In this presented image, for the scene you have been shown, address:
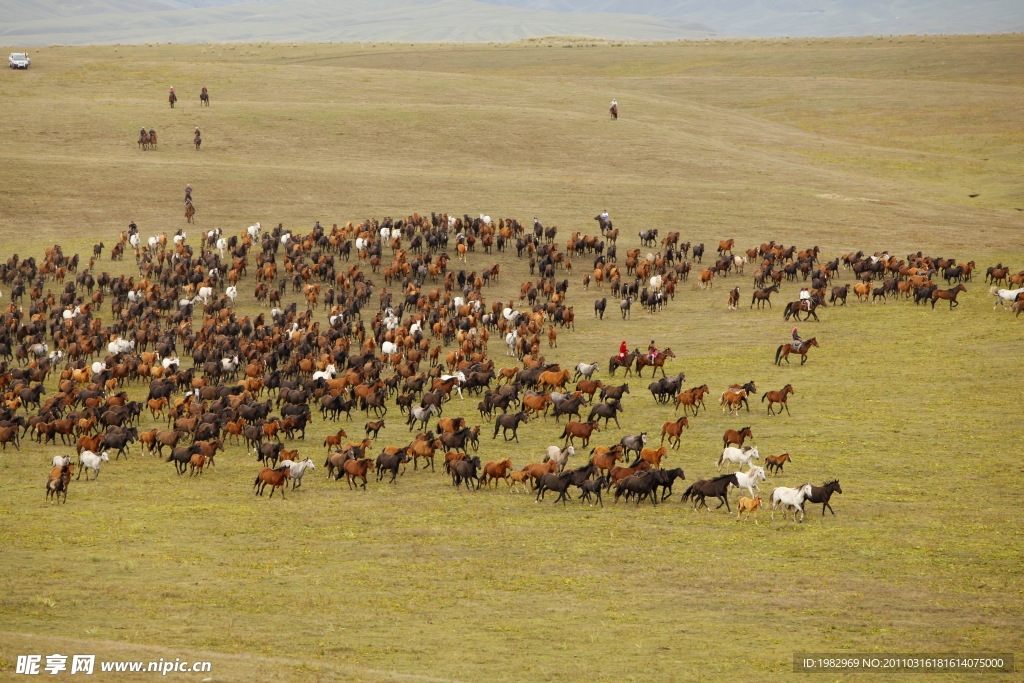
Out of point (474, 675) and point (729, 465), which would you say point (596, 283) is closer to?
point (729, 465)

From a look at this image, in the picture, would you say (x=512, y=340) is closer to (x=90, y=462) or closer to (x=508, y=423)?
(x=508, y=423)

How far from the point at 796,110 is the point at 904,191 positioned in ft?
108

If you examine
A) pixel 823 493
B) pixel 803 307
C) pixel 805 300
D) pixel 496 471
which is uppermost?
pixel 805 300

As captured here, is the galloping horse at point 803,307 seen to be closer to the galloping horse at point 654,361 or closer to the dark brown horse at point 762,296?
the dark brown horse at point 762,296

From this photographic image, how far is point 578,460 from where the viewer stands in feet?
80.7

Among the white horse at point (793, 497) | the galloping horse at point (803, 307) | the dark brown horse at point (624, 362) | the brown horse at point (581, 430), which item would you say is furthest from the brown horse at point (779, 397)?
the galloping horse at point (803, 307)

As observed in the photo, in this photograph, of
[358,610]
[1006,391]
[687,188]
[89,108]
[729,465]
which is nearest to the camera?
[358,610]

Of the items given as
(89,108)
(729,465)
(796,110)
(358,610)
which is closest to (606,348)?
(729,465)

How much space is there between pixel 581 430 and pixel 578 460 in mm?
1227

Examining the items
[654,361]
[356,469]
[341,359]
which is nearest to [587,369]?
[654,361]

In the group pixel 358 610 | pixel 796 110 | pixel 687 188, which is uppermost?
pixel 796 110

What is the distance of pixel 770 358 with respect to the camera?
34.6m

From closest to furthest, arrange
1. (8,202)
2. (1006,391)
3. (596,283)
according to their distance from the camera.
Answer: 1. (1006,391)
2. (596,283)
3. (8,202)

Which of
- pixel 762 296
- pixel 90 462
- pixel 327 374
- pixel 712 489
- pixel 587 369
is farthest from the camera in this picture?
pixel 762 296
